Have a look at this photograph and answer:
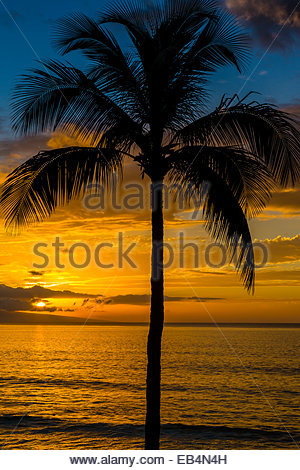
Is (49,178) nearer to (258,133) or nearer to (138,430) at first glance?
(258,133)

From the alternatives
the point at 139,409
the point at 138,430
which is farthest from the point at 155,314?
the point at 139,409

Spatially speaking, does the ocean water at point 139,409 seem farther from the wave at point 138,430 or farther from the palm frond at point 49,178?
the palm frond at point 49,178

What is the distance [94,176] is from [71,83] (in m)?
2.02

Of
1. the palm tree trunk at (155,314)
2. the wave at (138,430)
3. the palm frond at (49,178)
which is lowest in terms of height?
the wave at (138,430)

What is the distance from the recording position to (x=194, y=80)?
1046 centimetres

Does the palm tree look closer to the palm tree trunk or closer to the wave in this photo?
the palm tree trunk

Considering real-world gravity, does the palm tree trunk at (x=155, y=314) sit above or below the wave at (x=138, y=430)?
above

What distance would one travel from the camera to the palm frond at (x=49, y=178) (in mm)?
10398

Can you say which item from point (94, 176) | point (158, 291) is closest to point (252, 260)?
point (158, 291)

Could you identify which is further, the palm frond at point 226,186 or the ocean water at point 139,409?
the ocean water at point 139,409

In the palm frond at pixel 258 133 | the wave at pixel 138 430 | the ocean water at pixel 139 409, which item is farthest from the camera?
the wave at pixel 138 430

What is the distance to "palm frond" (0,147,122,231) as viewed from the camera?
10398mm

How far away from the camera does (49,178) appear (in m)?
10.5

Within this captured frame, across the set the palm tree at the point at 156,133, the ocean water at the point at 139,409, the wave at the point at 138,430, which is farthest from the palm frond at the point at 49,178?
the wave at the point at 138,430
